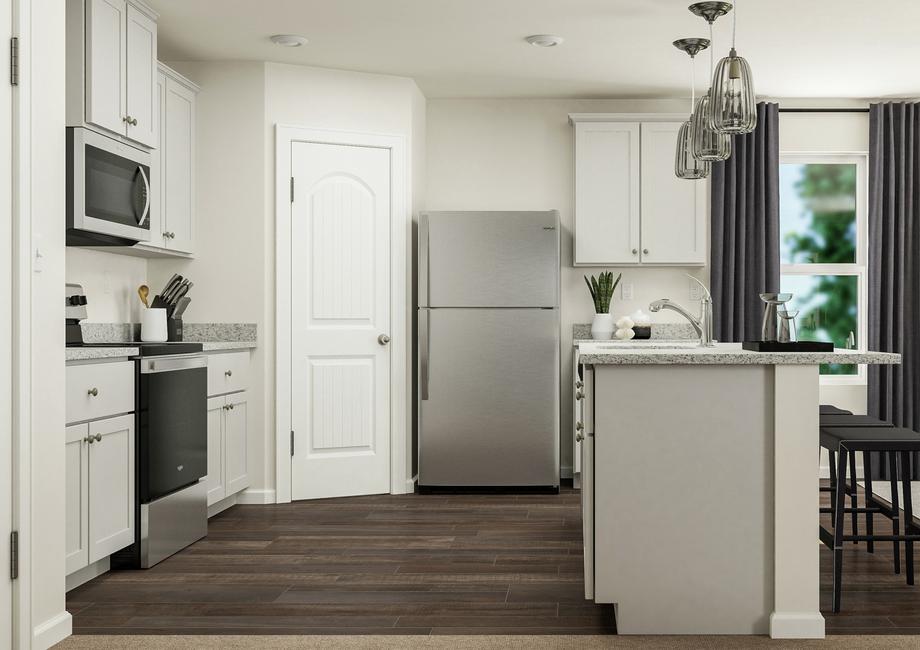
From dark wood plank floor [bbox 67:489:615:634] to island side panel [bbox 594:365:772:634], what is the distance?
9.2 inches

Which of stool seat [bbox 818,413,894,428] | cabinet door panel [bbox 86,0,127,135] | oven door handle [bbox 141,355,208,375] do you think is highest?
cabinet door panel [bbox 86,0,127,135]

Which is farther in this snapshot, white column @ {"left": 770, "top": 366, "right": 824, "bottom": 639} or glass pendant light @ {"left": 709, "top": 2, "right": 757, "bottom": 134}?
glass pendant light @ {"left": 709, "top": 2, "right": 757, "bottom": 134}

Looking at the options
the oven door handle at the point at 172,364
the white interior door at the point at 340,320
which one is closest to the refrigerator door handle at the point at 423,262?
the white interior door at the point at 340,320

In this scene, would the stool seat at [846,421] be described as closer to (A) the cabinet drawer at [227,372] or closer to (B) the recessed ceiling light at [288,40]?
(A) the cabinet drawer at [227,372]

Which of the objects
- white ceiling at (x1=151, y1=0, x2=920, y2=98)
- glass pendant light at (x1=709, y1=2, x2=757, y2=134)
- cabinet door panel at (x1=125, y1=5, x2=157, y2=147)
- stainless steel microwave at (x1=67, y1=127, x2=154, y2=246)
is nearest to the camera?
glass pendant light at (x1=709, y1=2, x2=757, y2=134)

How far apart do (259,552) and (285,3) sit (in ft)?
8.07

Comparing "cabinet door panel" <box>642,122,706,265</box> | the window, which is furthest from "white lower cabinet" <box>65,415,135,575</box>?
the window

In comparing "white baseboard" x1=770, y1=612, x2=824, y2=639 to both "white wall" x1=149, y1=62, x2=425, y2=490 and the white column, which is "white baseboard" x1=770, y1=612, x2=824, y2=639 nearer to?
the white column

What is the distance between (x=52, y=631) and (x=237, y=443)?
6.58 ft

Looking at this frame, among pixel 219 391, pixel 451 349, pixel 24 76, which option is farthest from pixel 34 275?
pixel 451 349

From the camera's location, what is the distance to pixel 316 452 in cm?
511

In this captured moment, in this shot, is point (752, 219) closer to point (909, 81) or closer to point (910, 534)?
point (909, 81)

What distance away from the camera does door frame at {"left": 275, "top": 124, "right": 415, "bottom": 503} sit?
5.00 metres

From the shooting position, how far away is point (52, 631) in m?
2.75
